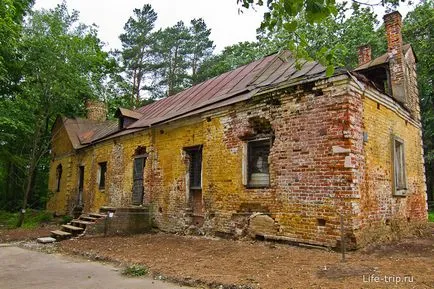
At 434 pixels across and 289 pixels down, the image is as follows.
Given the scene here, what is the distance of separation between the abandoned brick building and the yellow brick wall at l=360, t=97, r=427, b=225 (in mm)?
26

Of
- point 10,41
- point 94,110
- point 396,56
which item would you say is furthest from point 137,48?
point 396,56

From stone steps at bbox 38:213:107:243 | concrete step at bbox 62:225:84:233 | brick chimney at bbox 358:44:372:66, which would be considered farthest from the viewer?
brick chimney at bbox 358:44:372:66

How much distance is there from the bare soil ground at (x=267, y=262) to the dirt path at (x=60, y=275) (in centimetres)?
44

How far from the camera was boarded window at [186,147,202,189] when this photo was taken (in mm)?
10648

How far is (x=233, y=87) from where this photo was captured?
10938 millimetres

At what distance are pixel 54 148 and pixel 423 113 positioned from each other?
25137 millimetres

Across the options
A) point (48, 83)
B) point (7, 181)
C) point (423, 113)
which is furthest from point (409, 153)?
point (7, 181)

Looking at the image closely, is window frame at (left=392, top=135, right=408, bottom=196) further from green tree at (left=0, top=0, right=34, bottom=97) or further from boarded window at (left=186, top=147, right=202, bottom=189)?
green tree at (left=0, top=0, right=34, bottom=97)

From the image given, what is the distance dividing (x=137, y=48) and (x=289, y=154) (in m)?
27.3

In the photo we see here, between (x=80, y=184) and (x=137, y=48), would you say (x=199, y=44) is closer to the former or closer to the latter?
(x=137, y=48)

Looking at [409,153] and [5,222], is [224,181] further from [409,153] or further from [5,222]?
[5,222]

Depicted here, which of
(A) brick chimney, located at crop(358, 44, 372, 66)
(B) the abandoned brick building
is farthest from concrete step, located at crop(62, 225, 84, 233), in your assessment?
(A) brick chimney, located at crop(358, 44, 372, 66)

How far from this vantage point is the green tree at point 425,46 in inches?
827

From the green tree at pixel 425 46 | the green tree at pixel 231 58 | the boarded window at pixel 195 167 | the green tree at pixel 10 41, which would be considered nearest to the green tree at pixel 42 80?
the green tree at pixel 10 41
